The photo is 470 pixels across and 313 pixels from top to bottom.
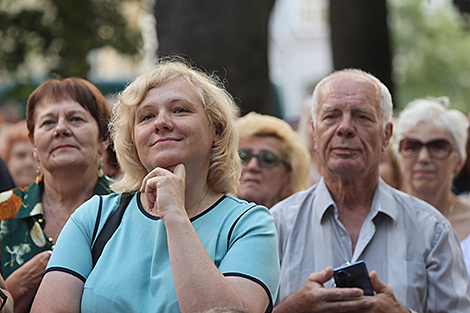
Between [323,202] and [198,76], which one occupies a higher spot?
[198,76]

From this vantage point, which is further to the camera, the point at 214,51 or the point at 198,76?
the point at 214,51

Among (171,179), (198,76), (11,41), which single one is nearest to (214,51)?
(198,76)

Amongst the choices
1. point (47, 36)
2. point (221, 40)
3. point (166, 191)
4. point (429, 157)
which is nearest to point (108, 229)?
point (166, 191)

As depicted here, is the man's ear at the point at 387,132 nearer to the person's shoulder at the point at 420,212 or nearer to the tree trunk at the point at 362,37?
the person's shoulder at the point at 420,212

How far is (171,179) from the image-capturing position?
269cm

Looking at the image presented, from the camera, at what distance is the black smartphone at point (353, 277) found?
10.6 ft

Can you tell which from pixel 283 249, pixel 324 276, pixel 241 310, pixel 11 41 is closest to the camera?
pixel 241 310

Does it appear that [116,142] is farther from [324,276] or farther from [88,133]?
[324,276]

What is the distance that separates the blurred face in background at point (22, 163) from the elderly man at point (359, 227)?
280 cm

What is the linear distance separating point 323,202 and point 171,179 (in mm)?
1364

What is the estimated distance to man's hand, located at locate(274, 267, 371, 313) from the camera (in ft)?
10.7

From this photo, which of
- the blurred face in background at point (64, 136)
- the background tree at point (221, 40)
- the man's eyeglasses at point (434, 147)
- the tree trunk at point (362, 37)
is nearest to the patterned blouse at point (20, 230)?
the blurred face in background at point (64, 136)

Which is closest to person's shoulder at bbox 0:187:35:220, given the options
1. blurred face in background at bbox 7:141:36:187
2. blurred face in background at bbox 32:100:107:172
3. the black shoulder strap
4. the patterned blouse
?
the patterned blouse

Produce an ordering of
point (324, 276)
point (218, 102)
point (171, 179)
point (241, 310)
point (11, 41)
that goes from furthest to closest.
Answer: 1. point (11, 41)
2. point (324, 276)
3. point (218, 102)
4. point (171, 179)
5. point (241, 310)
